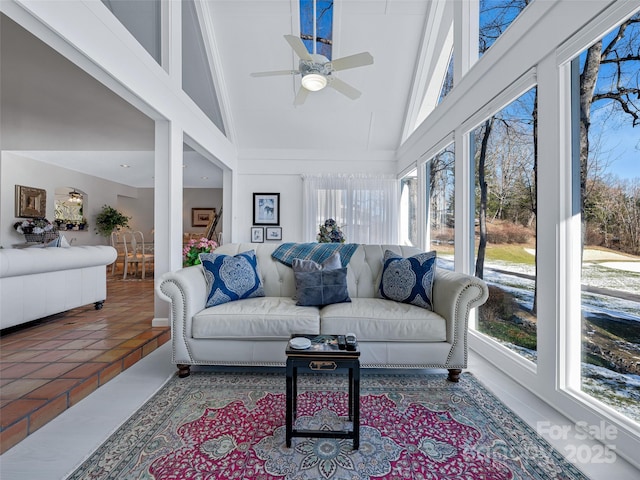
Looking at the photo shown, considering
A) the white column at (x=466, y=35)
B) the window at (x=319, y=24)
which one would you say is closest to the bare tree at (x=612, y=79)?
the white column at (x=466, y=35)

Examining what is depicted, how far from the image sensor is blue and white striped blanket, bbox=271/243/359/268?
269cm

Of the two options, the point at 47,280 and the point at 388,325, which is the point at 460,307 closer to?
the point at 388,325

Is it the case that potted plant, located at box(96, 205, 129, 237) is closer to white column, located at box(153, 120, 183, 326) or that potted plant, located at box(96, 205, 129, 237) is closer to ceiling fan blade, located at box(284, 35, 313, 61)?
white column, located at box(153, 120, 183, 326)

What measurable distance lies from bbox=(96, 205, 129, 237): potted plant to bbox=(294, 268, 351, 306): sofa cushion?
259 inches

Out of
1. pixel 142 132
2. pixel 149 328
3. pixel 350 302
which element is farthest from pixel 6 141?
pixel 350 302

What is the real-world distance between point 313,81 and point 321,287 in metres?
2.20

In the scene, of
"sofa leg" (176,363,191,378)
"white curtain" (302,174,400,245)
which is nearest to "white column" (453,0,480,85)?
"white curtain" (302,174,400,245)

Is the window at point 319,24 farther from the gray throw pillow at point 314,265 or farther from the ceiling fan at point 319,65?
the gray throw pillow at point 314,265

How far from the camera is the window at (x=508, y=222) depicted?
2082 mm

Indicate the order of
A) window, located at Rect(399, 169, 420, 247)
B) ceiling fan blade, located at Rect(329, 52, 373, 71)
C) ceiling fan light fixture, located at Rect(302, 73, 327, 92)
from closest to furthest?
ceiling fan blade, located at Rect(329, 52, 373, 71) < ceiling fan light fixture, located at Rect(302, 73, 327, 92) < window, located at Rect(399, 169, 420, 247)

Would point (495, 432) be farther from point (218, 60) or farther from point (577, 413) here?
point (218, 60)

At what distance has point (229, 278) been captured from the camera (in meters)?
2.35

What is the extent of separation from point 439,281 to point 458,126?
1697mm

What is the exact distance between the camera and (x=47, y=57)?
9.30 ft
